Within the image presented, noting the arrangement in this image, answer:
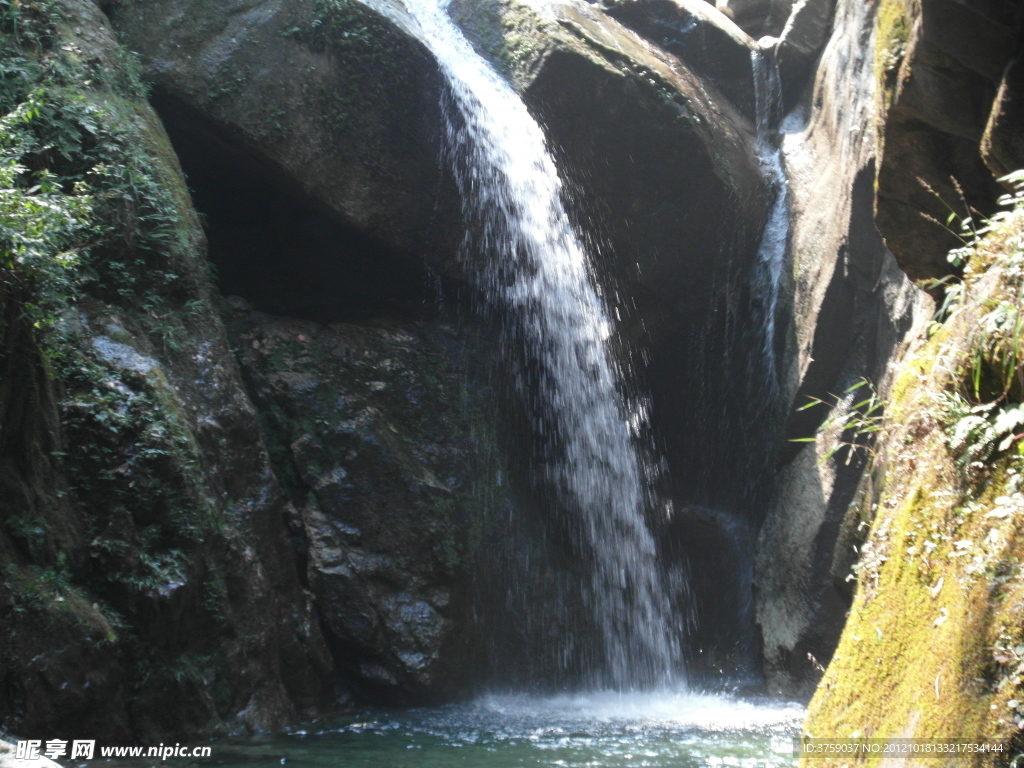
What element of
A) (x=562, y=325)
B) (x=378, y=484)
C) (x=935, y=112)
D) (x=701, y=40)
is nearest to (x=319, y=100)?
(x=562, y=325)

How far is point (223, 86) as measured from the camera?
8406 mm

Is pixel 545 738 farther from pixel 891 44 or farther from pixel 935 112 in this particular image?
pixel 891 44

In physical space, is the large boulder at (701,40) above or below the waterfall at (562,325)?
above

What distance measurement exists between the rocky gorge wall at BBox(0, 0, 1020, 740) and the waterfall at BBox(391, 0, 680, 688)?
36 centimetres

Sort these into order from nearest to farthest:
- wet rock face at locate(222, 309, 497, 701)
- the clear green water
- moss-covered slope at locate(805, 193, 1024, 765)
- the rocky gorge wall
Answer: moss-covered slope at locate(805, 193, 1024, 765) < the rocky gorge wall < the clear green water < wet rock face at locate(222, 309, 497, 701)

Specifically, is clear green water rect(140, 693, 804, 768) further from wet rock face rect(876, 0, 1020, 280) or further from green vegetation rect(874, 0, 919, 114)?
green vegetation rect(874, 0, 919, 114)

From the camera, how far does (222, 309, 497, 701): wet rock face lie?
7.59 meters

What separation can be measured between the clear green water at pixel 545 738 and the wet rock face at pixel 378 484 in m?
0.61

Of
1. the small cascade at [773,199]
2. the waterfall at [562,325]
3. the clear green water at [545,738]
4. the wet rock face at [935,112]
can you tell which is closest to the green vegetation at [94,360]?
the clear green water at [545,738]

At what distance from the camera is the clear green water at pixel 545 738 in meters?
5.19

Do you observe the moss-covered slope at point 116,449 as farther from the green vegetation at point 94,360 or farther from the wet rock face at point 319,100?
the wet rock face at point 319,100

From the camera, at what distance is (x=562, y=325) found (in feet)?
32.6

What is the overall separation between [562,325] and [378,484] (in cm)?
319

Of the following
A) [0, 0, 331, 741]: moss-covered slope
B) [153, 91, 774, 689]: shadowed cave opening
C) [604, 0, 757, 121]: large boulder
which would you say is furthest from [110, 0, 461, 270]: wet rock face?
[604, 0, 757, 121]: large boulder
